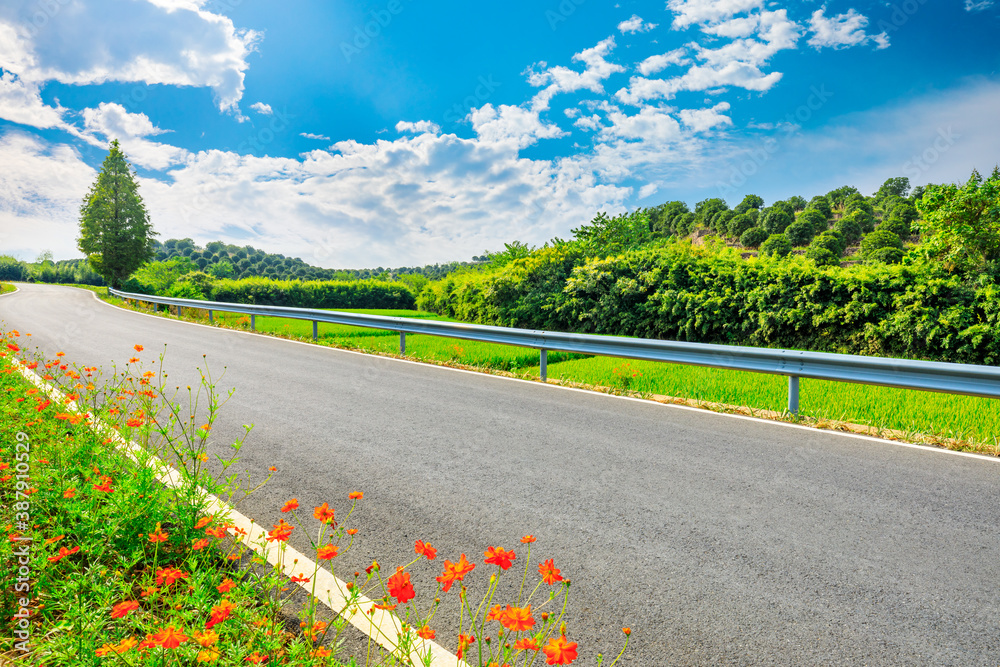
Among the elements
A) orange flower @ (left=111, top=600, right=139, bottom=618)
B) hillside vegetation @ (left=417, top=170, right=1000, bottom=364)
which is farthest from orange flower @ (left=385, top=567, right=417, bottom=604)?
hillside vegetation @ (left=417, top=170, right=1000, bottom=364)

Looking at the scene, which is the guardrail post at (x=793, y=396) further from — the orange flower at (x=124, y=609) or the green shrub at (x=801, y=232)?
the green shrub at (x=801, y=232)

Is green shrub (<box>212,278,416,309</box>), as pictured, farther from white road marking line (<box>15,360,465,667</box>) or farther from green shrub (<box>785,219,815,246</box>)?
green shrub (<box>785,219,815,246</box>)

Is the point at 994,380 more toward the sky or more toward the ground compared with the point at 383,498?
more toward the sky

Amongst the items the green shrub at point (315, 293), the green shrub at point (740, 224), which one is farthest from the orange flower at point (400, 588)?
the green shrub at point (740, 224)

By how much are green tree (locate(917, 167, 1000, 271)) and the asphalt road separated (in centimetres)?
2301

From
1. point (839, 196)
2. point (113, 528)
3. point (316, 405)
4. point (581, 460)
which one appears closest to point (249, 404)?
point (316, 405)

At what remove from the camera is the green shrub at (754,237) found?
73.5 metres

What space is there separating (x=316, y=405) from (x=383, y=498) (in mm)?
3133

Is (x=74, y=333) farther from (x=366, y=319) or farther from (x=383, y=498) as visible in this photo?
(x=383, y=498)

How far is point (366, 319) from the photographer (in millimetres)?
13148

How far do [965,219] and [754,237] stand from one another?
54.1 metres

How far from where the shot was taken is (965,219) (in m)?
22.8

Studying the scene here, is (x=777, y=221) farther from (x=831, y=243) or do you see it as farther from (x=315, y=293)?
(x=315, y=293)

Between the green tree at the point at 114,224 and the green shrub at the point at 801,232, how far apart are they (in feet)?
248
